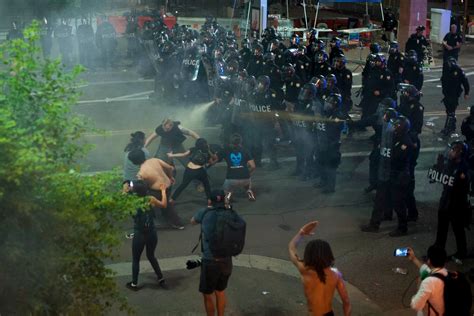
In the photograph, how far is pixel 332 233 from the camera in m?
9.67

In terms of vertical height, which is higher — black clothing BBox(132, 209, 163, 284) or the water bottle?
black clothing BBox(132, 209, 163, 284)

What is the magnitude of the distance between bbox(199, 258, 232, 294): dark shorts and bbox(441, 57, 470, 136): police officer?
894cm

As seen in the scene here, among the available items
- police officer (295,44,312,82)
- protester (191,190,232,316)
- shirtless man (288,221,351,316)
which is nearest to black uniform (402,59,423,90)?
police officer (295,44,312,82)

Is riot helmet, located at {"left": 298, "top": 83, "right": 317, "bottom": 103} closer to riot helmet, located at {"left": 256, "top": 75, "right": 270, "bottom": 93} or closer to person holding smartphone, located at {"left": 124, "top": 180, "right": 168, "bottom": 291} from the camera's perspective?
riot helmet, located at {"left": 256, "top": 75, "right": 270, "bottom": 93}

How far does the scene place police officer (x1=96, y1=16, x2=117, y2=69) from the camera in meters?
24.1

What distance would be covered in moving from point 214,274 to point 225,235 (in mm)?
449

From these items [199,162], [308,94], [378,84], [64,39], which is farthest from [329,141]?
[64,39]

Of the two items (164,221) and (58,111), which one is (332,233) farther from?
(58,111)

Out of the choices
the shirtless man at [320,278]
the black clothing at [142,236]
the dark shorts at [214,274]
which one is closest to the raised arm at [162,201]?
the black clothing at [142,236]

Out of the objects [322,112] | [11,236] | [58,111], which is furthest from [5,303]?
[322,112]

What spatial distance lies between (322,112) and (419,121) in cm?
157

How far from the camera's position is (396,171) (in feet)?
30.5

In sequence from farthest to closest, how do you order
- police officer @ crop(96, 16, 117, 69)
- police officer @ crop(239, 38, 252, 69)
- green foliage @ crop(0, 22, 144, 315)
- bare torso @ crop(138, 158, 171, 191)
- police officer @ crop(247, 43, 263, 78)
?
police officer @ crop(96, 16, 117, 69) → police officer @ crop(239, 38, 252, 69) → police officer @ crop(247, 43, 263, 78) → bare torso @ crop(138, 158, 171, 191) → green foliage @ crop(0, 22, 144, 315)

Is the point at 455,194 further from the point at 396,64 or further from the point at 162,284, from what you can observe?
the point at 396,64
